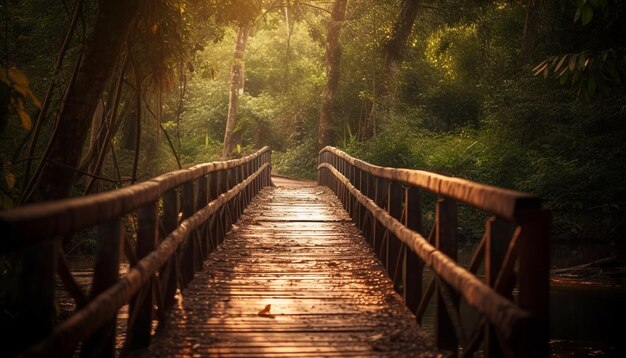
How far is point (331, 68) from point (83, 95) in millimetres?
21405

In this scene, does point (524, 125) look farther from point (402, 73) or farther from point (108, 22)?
point (108, 22)

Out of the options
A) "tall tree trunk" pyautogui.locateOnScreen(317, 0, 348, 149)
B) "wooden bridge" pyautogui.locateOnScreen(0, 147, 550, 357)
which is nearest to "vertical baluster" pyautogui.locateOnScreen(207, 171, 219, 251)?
"wooden bridge" pyautogui.locateOnScreen(0, 147, 550, 357)

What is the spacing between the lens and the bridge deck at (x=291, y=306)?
4.72 meters

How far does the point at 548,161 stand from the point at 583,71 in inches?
508

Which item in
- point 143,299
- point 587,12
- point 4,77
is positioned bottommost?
A: point 143,299

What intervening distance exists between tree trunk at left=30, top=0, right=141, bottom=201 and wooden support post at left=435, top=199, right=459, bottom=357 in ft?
11.7

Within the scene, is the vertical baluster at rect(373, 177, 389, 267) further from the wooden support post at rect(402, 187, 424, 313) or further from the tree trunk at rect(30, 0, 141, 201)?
the tree trunk at rect(30, 0, 141, 201)

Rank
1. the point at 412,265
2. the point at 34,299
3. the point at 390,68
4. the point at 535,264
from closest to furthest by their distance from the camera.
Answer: the point at 34,299, the point at 535,264, the point at 412,265, the point at 390,68

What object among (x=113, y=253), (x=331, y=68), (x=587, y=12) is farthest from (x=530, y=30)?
(x=113, y=253)

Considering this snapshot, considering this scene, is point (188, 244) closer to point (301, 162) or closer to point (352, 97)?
point (352, 97)

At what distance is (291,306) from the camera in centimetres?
585

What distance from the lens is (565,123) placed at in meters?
20.5

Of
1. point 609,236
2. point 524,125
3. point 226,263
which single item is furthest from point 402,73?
point 226,263

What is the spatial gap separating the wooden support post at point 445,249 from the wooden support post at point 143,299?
1.97 meters
